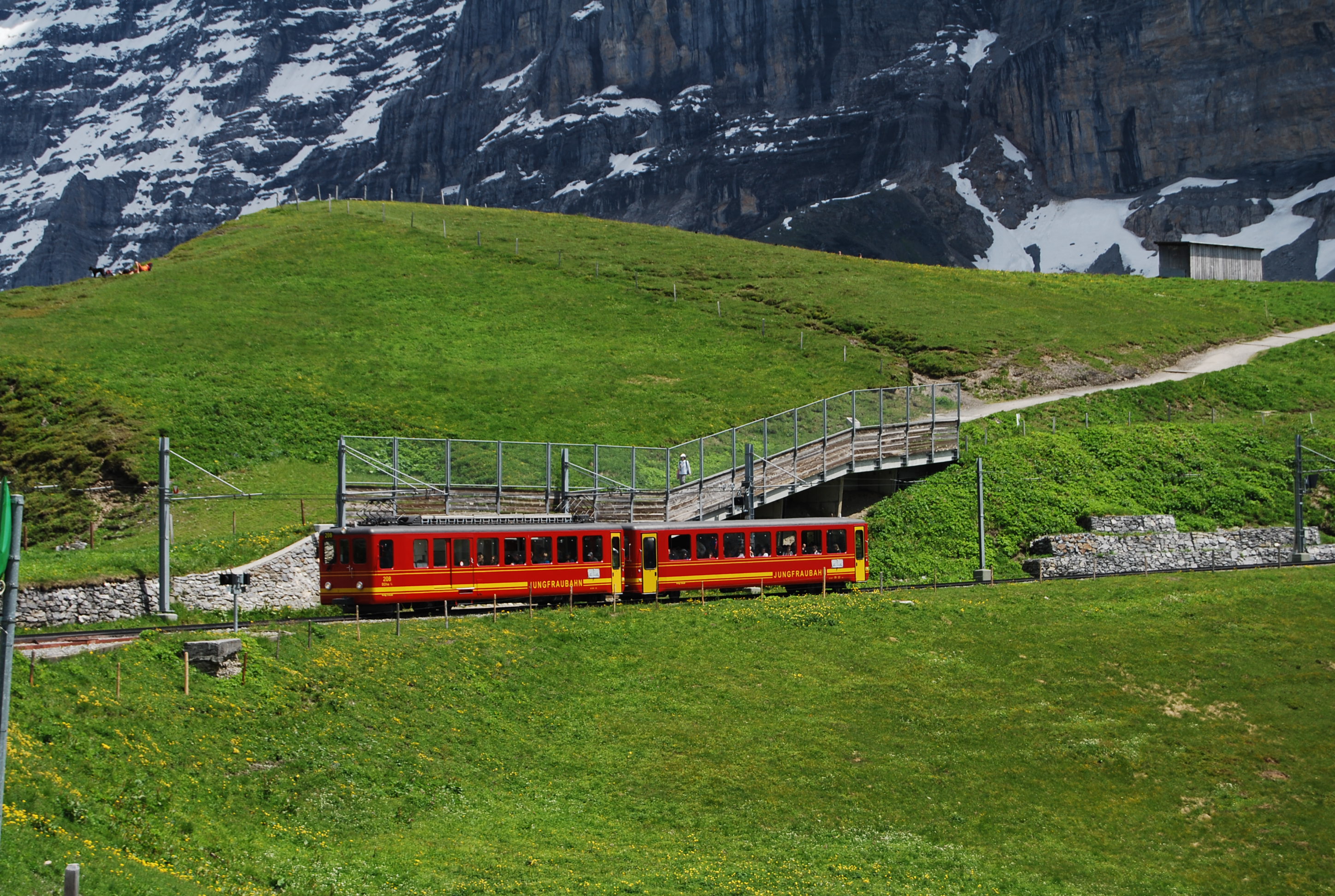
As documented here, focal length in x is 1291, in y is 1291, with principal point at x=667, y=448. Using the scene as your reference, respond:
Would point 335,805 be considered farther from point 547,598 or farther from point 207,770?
point 547,598

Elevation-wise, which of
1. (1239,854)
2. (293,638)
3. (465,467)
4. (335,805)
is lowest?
(1239,854)

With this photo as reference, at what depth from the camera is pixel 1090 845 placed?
26.9m

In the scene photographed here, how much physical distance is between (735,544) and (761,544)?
3.64ft

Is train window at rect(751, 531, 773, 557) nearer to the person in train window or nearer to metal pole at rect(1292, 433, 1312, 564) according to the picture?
the person in train window

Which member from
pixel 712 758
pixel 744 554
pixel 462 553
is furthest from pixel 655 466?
pixel 712 758

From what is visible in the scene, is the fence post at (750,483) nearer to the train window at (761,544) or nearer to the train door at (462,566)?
the train window at (761,544)

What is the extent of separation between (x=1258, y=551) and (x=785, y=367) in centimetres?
3272

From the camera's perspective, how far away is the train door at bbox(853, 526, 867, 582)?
4844 cm

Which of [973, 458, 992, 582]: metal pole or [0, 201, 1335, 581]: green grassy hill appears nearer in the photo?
[973, 458, 992, 582]: metal pole

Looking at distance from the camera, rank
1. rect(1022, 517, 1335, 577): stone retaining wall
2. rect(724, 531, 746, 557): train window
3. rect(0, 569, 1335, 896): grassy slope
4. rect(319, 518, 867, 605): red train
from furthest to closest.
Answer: rect(1022, 517, 1335, 577): stone retaining wall, rect(724, 531, 746, 557): train window, rect(319, 518, 867, 605): red train, rect(0, 569, 1335, 896): grassy slope

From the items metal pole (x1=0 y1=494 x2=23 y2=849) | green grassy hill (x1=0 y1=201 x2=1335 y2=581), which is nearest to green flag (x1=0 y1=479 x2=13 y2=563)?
metal pole (x1=0 y1=494 x2=23 y2=849)

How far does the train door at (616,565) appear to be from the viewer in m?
43.7

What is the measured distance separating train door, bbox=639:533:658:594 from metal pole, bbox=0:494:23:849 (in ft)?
98.3

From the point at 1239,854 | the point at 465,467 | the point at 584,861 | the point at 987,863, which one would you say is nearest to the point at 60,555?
the point at 465,467
